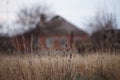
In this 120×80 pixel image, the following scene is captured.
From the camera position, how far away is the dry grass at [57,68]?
5891 millimetres

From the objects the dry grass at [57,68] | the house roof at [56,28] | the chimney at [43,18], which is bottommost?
the dry grass at [57,68]

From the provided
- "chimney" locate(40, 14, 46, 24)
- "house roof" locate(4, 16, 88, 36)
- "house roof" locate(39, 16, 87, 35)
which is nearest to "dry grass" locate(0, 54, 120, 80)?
"house roof" locate(4, 16, 88, 36)

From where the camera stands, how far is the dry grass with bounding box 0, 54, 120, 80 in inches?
232

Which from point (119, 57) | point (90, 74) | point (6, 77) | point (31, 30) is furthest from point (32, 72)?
point (31, 30)

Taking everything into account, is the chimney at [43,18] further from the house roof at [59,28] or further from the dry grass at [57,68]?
the dry grass at [57,68]

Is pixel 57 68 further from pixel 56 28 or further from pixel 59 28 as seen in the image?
pixel 59 28

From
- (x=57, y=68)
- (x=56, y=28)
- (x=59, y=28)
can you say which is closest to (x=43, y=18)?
(x=56, y=28)

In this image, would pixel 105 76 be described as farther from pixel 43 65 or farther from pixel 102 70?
pixel 43 65

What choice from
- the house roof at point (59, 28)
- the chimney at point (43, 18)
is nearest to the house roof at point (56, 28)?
the house roof at point (59, 28)

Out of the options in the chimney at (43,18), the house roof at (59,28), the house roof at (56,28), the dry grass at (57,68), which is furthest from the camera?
the house roof at (59,28)

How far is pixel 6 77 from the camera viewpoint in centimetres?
605

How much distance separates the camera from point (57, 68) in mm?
6035

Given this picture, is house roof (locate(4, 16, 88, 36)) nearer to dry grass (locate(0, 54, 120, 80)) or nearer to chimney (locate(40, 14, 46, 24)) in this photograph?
chimney (locate(40, 14, 46, 24))

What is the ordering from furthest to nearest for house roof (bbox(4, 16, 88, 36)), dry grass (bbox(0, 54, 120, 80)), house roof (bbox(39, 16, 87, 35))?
house roof (bbox(39, 16, 87, 35)) → house roof (bbox(4, 16, 88, 36)) → dry grass (bbox(0, 54, 120, 80))
